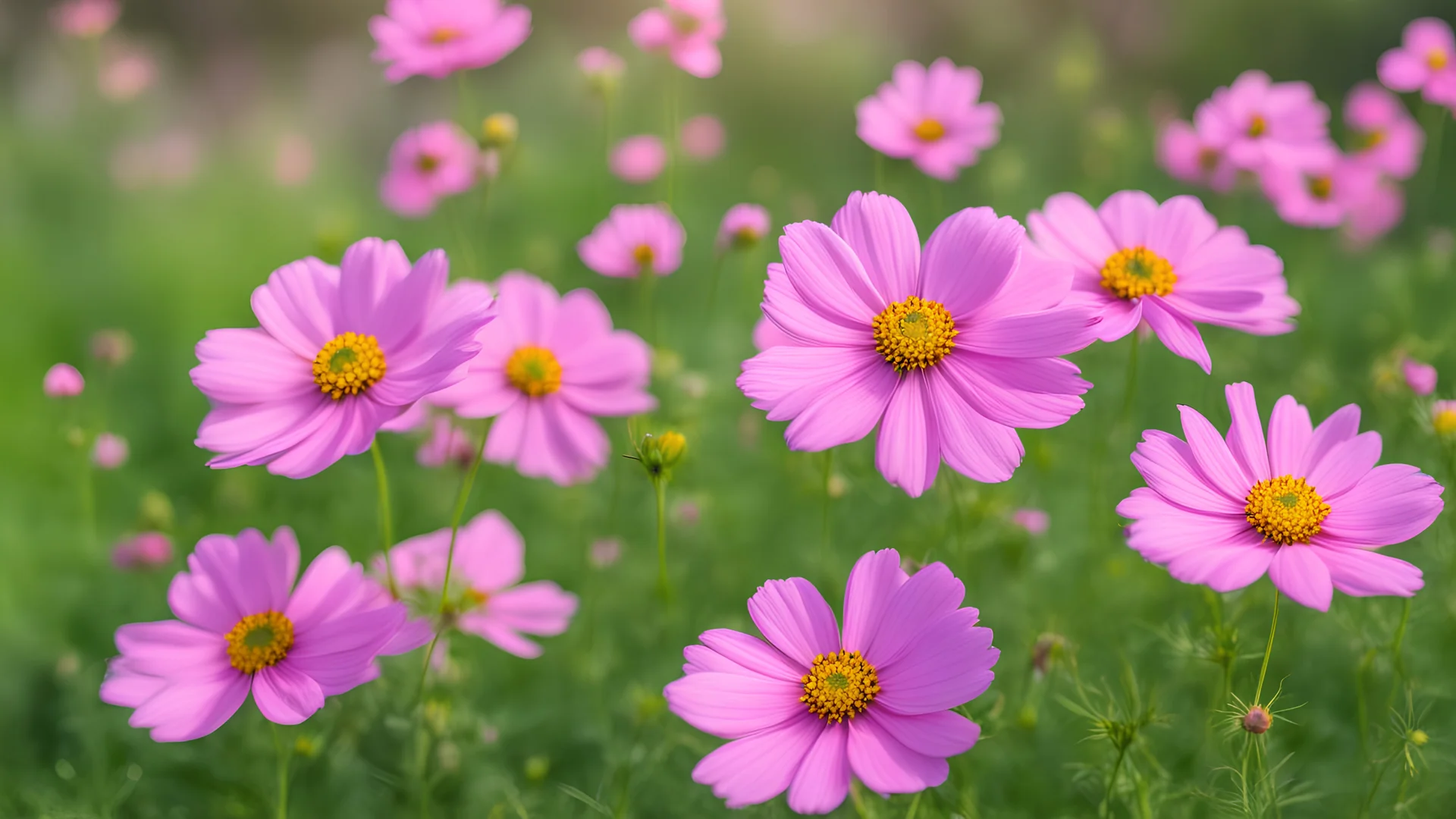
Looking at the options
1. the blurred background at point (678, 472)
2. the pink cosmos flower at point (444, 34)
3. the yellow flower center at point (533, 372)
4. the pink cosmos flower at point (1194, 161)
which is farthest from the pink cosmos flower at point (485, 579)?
the pink cosmos flower at point (1194, 161)

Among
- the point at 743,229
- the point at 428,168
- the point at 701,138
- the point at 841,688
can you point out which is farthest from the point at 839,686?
the point at 701,138

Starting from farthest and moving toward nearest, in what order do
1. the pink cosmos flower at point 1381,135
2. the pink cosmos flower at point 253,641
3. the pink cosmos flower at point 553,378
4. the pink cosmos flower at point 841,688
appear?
the pink cosmos flower at point 1381,135 < the pink cosmos flower at point 553,378 < the pink cosmos flower at point 253,641 < the pink cosmos flower at point 841,688

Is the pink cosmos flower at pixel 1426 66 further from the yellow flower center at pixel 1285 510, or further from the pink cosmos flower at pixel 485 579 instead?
the pink cosmos flower at pixel 485 579

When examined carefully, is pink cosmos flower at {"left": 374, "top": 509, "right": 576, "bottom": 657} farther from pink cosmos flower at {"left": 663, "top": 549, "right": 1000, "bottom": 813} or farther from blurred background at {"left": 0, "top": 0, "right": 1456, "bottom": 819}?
pink cosmos flower at {"left": 663, "top": 549, "right": 1000, "bottom": 813}

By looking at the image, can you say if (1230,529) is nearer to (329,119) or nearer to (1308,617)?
(1308,617)

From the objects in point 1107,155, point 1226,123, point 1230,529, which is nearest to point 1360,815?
point 1230,529

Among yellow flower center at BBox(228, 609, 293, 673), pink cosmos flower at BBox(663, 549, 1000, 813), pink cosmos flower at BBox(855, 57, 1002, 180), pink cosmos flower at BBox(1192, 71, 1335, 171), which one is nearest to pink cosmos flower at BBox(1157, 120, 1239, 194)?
pink cosmos flower at BBox(1192, 71, 1335, 171)
